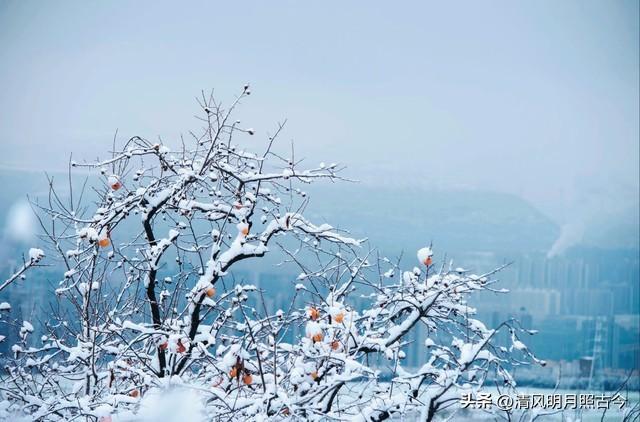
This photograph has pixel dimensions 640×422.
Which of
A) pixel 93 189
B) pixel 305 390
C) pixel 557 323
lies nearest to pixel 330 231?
pixel 305 390

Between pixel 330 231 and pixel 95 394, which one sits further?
pixel 330 231

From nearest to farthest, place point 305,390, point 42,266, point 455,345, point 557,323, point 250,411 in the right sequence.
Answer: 1. point 250,411
2. point 305,390
3. point 455,345
4. point 42,266
5. point 557,323

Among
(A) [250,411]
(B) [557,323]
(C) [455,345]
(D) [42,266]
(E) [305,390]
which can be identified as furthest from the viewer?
(B) [557,323]

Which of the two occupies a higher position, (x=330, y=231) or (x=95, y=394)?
(x=330, y=231)

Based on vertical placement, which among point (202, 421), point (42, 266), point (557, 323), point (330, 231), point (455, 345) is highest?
point (330, 231)

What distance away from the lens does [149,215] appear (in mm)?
5062

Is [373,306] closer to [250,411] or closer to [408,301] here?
[408,301]

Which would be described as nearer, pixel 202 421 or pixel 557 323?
pixel 202 421

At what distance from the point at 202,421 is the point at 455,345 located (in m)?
1.70

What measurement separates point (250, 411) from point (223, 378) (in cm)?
53

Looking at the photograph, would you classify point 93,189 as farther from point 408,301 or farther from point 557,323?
point 557,323

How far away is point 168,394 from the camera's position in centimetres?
438

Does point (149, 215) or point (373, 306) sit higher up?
point (149, 215)

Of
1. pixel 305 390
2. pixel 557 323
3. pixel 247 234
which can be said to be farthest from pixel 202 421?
pixel 557 323
